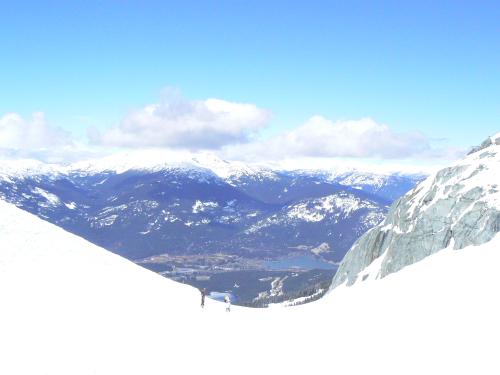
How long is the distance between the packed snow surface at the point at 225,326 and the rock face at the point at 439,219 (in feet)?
34.4

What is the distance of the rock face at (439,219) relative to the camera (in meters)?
54.3

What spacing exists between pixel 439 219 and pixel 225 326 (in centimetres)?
4239

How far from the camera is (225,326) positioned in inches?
1257

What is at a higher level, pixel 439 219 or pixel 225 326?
pixel 439 219

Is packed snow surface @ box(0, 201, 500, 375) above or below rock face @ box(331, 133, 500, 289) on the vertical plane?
below

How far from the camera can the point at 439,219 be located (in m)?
63.7

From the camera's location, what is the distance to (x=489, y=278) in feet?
98.5

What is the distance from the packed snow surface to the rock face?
10477 mm

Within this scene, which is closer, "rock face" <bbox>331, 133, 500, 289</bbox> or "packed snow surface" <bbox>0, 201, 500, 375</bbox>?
"packed snow surface" <bbox>0, 201, 500, 375</bbox>

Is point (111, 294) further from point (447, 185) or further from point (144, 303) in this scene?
point (447, 185)

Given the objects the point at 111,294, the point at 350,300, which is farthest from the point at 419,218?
the point at 111,294

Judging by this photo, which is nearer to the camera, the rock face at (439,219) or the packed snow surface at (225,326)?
the packed snow surface at (225,326)

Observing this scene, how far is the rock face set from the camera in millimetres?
54312

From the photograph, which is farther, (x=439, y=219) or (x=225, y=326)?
(x=439, y=219)
